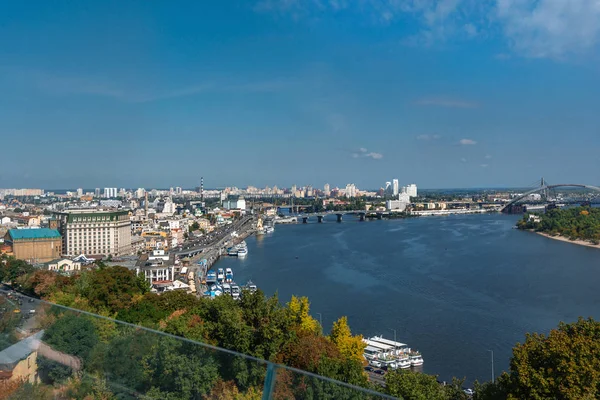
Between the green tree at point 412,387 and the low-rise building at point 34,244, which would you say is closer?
the green tree at point 412,387

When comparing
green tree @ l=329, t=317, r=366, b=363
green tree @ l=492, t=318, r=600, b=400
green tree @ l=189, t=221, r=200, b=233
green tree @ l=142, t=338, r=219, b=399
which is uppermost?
green tree @ l=142, t=338, r=219, b=399

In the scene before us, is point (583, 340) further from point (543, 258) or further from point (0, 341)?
point (543, 258)

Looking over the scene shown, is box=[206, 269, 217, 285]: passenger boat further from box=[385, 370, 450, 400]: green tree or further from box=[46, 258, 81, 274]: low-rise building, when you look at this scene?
box=[385, 370, 450, 400]: green tree

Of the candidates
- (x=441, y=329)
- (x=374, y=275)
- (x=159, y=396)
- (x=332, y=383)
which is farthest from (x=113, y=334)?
(x=374, y=275)

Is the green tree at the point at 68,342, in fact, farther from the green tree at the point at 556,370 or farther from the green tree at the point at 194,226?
the green tree at the point at 194,226

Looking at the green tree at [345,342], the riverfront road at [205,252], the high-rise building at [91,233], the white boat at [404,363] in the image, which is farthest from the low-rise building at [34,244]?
the white boat at [404,363]

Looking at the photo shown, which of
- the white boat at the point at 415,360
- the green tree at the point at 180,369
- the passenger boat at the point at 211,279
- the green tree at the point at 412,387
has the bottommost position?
the passenger boat at the point at 211,279

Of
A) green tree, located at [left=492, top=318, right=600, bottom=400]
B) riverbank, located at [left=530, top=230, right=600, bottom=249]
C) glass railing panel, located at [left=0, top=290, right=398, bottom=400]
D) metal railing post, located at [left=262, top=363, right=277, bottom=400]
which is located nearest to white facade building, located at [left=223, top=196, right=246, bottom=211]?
riverbank, located at [left=530, top=230, right=600, bottom=249]
